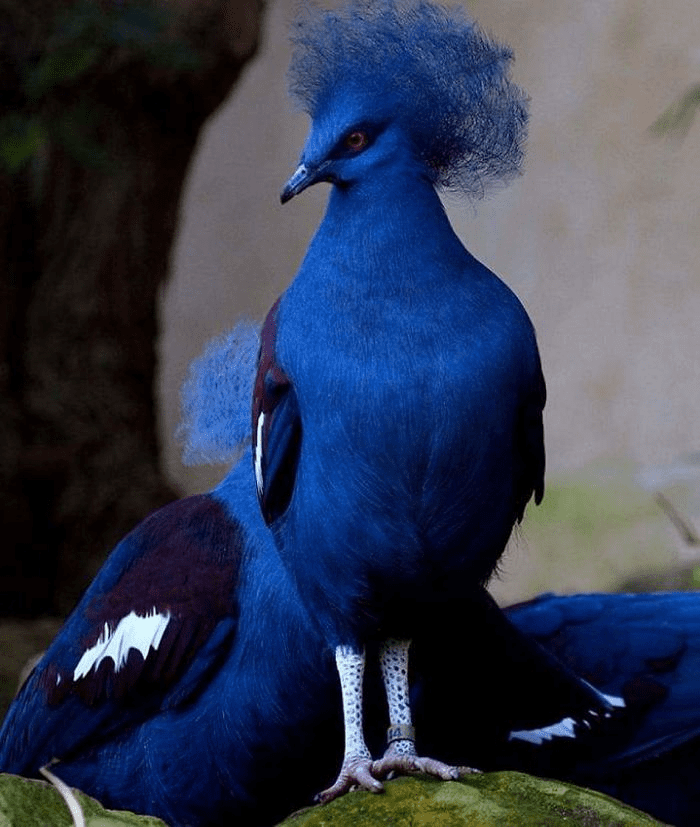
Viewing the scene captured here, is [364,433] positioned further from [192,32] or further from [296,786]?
[192,32]

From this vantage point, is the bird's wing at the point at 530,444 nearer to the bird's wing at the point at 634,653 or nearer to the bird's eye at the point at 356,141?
the bird's eye at the point at 356,141

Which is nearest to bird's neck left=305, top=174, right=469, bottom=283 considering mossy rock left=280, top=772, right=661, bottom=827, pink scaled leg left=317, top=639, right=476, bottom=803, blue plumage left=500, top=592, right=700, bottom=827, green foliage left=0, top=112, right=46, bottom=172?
pink scaled leg left=317, top=639, right=476, bottom=803

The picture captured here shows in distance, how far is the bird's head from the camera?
5.38 feet

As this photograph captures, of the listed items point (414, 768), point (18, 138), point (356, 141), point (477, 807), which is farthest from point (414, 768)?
point (18, 138)

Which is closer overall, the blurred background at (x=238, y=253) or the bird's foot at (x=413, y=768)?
the bird's foot at (x=413, y=768)

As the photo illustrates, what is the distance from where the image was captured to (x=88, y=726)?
1972 mm

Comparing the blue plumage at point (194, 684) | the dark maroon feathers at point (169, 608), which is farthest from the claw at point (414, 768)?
the dark maroon feathers at point (169, 608)

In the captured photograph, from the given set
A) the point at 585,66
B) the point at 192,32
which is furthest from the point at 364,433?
the point at 585,66

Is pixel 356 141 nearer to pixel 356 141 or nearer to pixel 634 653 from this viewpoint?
pixel 356 141

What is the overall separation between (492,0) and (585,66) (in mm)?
439

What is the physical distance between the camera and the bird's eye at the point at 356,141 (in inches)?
64.5

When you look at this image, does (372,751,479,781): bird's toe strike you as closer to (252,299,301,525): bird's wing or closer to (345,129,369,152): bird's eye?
(252,299,301,525): bird's wing

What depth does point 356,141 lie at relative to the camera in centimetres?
164

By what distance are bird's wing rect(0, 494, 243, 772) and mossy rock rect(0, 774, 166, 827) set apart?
0.30 metres
